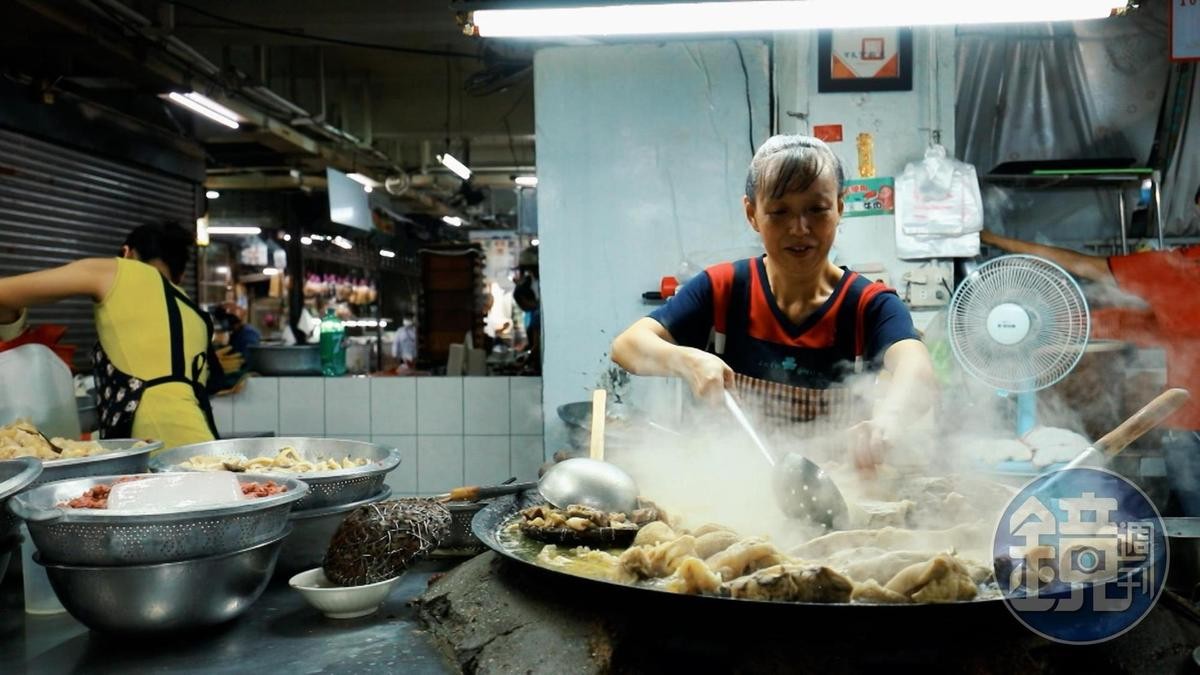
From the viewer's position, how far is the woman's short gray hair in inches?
85.8

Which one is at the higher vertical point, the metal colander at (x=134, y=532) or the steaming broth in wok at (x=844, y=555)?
the metal colander at (x=134, y=532)

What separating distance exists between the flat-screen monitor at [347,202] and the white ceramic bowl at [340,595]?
824 centimetres

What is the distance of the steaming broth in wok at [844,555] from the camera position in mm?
1343

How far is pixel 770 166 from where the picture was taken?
2.22 meters

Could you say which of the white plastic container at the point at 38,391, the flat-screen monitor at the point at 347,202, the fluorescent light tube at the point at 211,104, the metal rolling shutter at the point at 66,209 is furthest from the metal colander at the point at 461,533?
the flat-screen monitor at the point at 347,202

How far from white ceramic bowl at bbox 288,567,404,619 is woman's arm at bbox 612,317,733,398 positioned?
3.21ft

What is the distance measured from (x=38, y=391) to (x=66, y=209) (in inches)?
235

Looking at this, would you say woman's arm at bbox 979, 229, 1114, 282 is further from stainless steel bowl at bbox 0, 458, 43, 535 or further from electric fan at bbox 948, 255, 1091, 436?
stainless steel bowl at bbox 0, 458, 43, 535

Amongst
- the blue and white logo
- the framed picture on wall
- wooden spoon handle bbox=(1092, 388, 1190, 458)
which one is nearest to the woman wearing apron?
the blue and white logo

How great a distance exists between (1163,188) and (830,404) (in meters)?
4.55

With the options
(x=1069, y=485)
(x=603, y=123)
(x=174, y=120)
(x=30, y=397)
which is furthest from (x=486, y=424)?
(x=174, y=120)

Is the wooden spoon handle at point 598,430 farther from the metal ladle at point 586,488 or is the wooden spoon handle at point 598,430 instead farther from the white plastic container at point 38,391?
the white plastic container at point 38,391

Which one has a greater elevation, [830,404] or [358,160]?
[358,160]

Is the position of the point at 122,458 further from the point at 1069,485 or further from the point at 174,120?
the point at 174,120
